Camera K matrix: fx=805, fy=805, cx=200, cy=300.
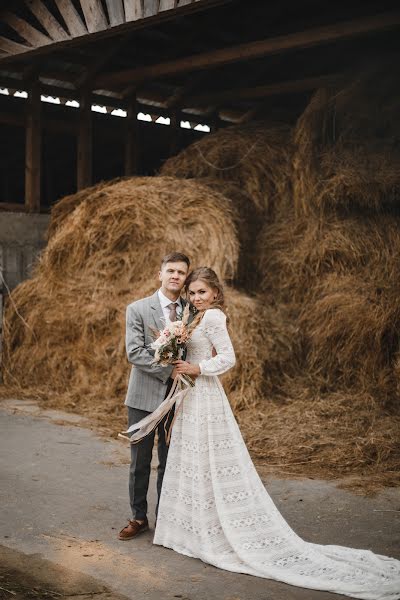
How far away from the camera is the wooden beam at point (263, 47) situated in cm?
788

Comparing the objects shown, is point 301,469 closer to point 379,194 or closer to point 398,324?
point 398,324

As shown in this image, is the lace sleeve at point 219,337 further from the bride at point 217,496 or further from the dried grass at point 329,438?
the dried grass at point 329,438

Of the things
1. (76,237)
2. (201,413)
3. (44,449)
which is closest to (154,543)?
(201,413)

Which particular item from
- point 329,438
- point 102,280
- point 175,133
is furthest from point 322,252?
point 175,133

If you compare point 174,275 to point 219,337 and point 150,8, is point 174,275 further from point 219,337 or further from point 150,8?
point 150,8

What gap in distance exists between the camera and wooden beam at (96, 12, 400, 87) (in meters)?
7.88

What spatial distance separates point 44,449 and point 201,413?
2.69m

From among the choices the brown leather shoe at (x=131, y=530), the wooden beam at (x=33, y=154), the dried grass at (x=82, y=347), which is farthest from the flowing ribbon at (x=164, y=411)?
the wooden beam at (x=33, y=154)

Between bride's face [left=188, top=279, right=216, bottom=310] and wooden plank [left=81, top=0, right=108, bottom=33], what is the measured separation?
149 inches

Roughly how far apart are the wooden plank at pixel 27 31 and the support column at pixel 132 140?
11.7 ft

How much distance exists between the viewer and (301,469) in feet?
19.1

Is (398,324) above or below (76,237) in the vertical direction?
below

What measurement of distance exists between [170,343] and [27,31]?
521 centimetres

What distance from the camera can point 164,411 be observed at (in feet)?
14.2
